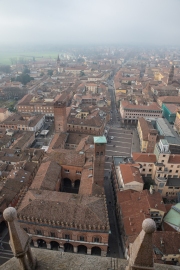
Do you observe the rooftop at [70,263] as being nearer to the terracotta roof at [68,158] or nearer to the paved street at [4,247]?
the paved street at [4,247]

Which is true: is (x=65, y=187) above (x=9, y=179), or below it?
below

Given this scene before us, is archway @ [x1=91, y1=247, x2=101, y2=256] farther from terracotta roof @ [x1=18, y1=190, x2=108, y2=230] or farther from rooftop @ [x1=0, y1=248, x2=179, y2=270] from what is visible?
rooftop @ [x1=0, y1=248, x2=179, y2=270]

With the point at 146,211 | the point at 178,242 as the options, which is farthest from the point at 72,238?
the point at 178,242

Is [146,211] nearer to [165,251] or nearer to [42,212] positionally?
[165,251]

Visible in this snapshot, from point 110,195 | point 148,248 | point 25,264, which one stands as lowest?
point 110,195

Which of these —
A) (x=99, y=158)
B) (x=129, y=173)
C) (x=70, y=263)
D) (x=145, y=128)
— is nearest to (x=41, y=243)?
(x=99, y=158)

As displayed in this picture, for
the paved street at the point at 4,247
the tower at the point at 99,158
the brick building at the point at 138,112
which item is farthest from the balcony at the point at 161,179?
the brick building at the point at 138,112
